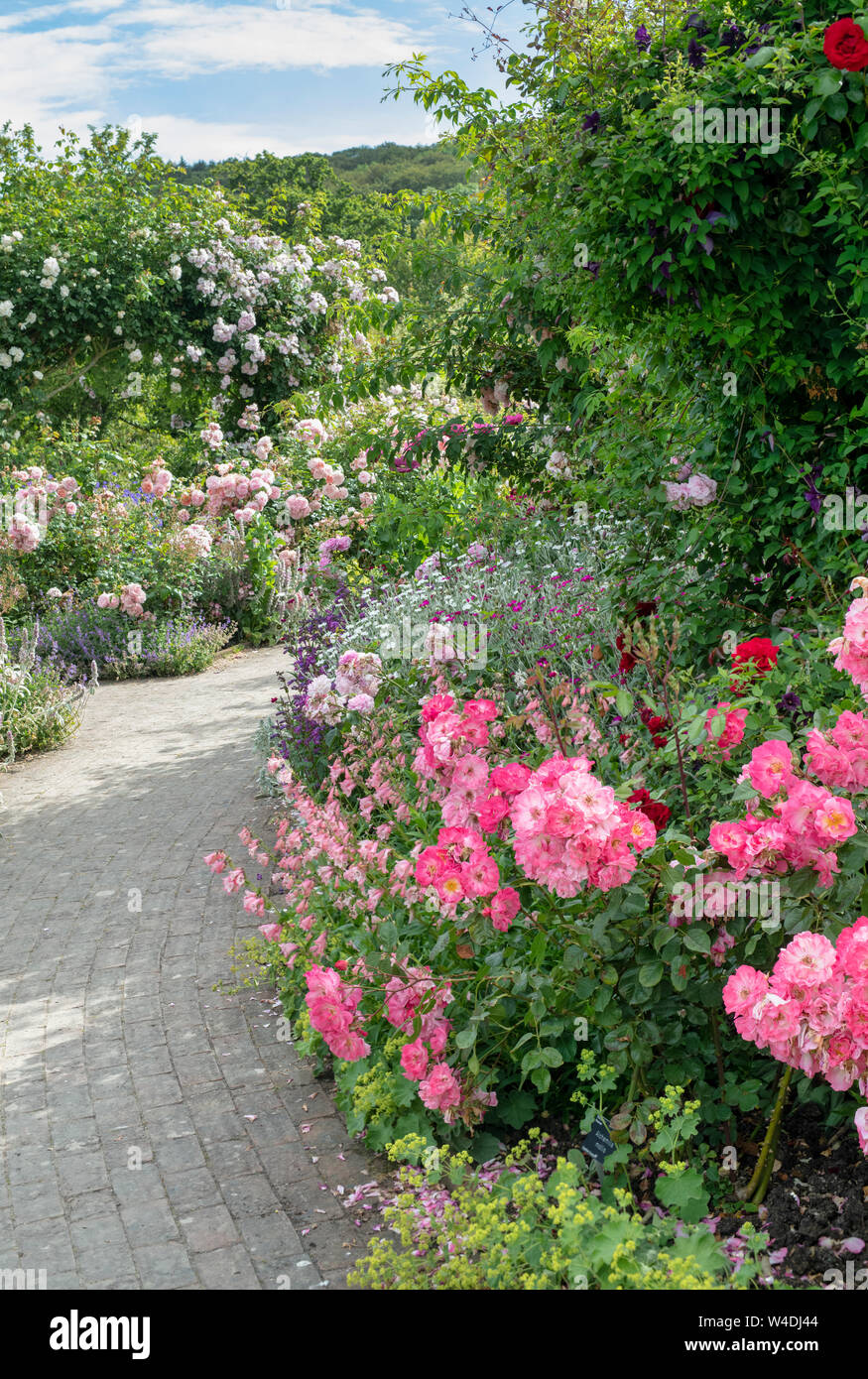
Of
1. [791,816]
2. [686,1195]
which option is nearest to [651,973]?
[686,1195]

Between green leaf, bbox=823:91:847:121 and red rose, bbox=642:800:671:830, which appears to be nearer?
red rose, bbox=642:800:671:830

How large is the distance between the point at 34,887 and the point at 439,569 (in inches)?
113

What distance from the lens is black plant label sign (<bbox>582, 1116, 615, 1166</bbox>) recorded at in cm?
245

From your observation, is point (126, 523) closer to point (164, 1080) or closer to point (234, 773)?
point (234, 773)

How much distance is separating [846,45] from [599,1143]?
3.24 meters

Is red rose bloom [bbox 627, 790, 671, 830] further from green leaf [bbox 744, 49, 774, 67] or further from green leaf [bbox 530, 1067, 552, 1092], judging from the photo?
green leaf [bbox 744, 49, 774, 67]

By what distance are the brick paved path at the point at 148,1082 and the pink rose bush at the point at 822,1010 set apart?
1.25 meters

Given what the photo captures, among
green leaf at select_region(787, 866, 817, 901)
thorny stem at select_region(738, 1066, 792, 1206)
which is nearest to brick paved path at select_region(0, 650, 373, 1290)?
thorny stem at select_region(738, 1066, 792, 1206)

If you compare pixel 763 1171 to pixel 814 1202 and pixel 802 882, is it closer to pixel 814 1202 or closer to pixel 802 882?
pixel 814 1202

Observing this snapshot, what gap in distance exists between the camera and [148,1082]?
3479 millimetres

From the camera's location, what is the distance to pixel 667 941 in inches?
94.5

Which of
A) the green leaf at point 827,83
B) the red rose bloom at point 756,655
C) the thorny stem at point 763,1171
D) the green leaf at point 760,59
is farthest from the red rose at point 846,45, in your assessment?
the thorny stem at point 763,1171

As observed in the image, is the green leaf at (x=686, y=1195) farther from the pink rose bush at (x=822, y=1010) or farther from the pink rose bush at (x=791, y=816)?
the pink rose bush at (x=791, y=816)

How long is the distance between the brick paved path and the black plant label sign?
64cm
